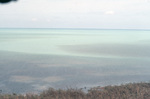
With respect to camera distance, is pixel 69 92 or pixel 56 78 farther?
pixel 56 78

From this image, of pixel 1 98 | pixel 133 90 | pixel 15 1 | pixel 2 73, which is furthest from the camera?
pixel 2 73

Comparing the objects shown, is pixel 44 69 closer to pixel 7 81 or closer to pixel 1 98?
pixel 7 81

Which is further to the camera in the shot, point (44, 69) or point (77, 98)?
point (44, 69)

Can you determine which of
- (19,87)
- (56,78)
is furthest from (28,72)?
(19,87)

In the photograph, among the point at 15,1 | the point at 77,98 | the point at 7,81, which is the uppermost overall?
the point at 15,1

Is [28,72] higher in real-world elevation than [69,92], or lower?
higher

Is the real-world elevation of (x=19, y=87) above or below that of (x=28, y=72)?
below

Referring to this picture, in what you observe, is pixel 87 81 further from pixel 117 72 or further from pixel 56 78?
pixel 117 72

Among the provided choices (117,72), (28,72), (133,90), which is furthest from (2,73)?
(133,90)

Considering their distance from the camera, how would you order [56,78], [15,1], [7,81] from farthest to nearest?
[56,78]
[7,81]
[15,1]
